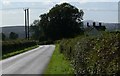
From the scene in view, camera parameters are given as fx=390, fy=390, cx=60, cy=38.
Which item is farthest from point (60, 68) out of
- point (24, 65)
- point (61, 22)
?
point (61, 22)

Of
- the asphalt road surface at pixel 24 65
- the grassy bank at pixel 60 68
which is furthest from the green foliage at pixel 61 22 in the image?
the grassy bank at pixel 60 68

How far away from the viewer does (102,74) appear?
8.87m

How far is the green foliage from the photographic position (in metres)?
117

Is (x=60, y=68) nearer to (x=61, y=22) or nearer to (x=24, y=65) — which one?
(x=24, y=65)

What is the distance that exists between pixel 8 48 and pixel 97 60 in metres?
45.9

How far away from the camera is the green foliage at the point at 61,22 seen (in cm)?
11738

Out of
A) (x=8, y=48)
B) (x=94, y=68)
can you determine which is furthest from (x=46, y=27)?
(x=94, y=68)

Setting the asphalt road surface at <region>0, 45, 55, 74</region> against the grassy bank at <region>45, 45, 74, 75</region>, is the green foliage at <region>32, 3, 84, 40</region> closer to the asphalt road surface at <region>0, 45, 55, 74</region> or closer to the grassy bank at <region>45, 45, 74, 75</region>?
the asphalt road surface at <region>0, 45, 55, 74</region>

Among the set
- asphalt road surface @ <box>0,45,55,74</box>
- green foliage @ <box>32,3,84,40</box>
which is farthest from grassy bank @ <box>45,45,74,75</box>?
green foliage @ <box>32,3,84,40</box>

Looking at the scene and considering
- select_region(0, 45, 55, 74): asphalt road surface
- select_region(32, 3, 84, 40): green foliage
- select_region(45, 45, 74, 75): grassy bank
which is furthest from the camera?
select_region(32, 3, 84, 40): green foliage

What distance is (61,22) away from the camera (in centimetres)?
11825

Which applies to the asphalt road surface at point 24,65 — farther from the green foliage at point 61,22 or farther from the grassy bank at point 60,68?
the green foliage at point 61,22

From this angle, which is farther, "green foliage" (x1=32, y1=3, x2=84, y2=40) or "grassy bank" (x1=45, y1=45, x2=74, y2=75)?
"green foliage" (x1=32, y1=3, x2=84, y2=40)

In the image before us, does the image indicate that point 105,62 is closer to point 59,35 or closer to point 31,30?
point 59,35
